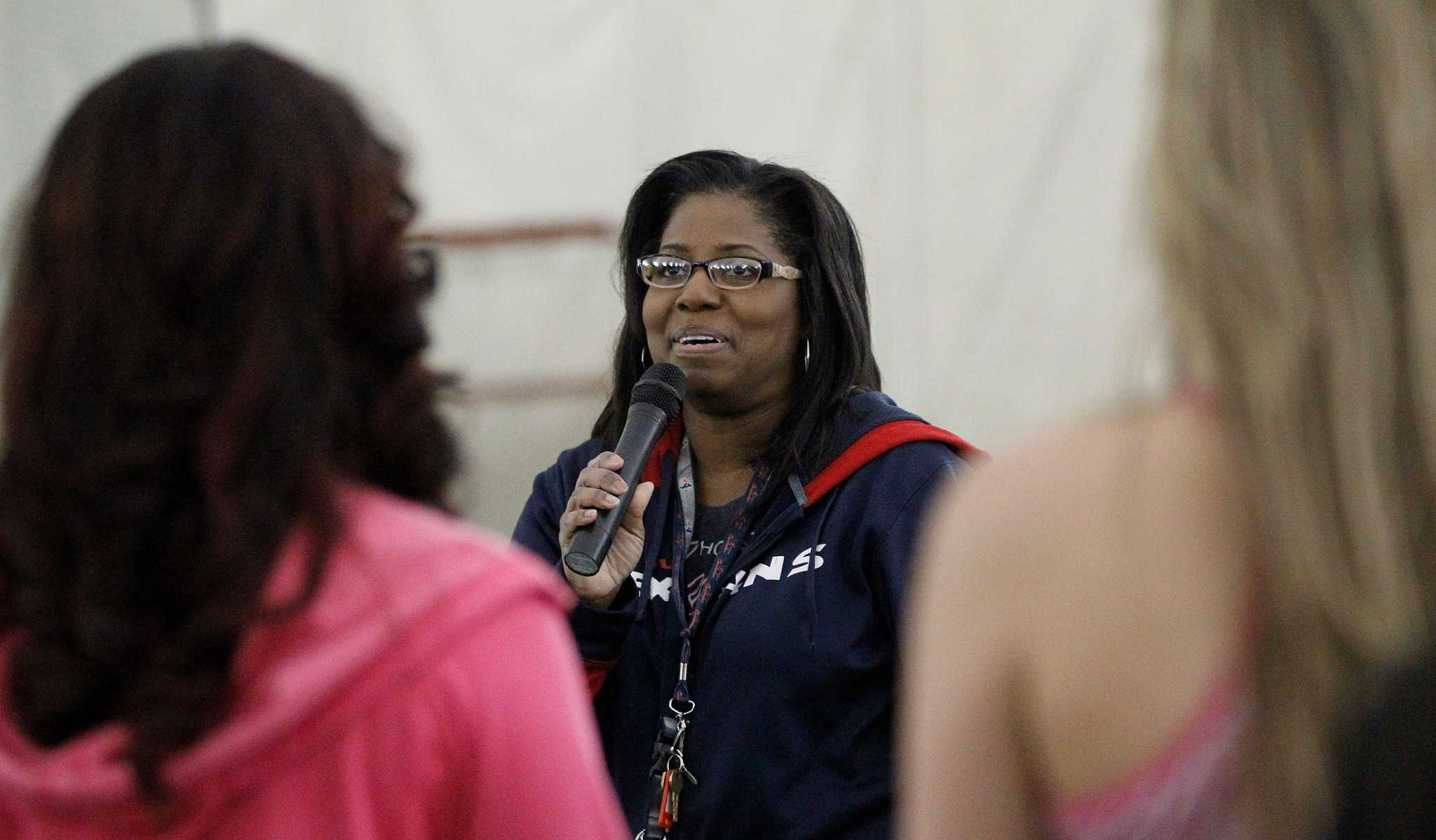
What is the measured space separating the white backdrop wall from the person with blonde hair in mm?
2678

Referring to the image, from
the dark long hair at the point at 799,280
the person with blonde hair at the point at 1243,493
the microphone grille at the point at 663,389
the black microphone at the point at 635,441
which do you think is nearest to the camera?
the person with blonde hair at the point at 1243,493

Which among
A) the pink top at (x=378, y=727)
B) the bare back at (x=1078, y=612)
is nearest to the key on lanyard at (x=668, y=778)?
the pink top at (x=378, y=727)

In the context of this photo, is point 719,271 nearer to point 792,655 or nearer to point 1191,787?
point 792,655

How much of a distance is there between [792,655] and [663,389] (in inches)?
21.6

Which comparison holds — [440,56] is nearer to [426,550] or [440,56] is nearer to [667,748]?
[667,748]

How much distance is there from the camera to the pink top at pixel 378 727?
114cm

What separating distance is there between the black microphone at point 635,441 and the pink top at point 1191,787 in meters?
1.47

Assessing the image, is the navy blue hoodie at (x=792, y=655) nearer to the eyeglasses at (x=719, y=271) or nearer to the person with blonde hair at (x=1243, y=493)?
the eyeglasses at (x=719, y=271)

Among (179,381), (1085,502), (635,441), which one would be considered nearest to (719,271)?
(635,441)

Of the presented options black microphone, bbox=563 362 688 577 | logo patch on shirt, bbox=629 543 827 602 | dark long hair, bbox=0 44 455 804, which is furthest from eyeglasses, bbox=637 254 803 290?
dark long hair, bbox=0 44 455 804

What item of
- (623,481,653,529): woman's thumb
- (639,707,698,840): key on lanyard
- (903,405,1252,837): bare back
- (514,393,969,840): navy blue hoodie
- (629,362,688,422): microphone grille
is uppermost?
(903,405,1252,837): bare back

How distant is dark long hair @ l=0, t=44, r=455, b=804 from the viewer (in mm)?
1141

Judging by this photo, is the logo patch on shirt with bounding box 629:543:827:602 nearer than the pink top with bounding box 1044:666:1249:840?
No

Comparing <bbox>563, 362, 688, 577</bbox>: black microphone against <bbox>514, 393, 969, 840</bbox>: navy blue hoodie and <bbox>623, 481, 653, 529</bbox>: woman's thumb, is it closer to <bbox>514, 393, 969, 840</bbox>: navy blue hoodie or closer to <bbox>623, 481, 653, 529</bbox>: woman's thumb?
<bbox>623, 481, 653, 529</bbox>: woman's thumb
